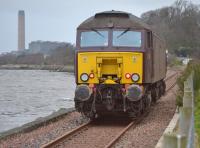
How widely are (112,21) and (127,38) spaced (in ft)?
2.40

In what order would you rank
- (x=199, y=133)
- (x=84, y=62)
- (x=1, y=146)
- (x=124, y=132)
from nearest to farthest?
(x=199, y=133) < (x=1, y=146) < (x=124, y=132) < (x=84, y=62)

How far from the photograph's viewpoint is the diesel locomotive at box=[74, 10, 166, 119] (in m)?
15.9

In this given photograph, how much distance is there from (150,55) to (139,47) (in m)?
1.05

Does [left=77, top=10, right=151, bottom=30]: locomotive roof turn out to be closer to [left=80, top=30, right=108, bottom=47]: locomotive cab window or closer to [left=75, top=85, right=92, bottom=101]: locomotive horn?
[left=80, top=30, right=108, bottom=47]: locomotive cab window

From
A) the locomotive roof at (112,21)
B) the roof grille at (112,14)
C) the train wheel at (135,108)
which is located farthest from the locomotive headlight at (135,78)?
the roof grille at (112,14)

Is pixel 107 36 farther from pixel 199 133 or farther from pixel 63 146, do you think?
pixel 199 133

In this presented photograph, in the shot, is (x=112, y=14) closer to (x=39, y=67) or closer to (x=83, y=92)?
(x=83, y=92)

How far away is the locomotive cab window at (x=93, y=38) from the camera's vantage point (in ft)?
53.9

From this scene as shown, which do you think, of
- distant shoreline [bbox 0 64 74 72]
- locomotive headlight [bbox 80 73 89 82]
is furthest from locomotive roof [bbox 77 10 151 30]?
distant shoreline [bbox 0 64 74 72]

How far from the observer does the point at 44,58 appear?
158750mm

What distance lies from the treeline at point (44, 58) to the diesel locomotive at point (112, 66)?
105 m

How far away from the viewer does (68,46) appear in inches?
4961

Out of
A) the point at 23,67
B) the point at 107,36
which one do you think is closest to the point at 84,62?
the point at 107,36

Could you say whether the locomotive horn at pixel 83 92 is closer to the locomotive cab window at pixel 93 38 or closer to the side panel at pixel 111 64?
the side panel at pixel 111 64
